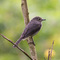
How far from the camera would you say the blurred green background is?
8.97 feet

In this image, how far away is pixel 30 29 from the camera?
89.9 inches

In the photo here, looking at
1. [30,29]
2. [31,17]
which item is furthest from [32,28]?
[31,17]

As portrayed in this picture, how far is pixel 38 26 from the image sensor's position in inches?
96.3

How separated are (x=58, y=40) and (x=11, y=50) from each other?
2.06 ft

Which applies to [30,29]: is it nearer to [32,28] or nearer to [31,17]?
[32,28]

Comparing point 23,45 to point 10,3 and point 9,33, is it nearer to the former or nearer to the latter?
point 9,33

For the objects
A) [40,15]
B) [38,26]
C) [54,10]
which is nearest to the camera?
[38,26]

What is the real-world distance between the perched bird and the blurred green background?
0.12 meters

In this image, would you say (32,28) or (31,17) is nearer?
(32,28)

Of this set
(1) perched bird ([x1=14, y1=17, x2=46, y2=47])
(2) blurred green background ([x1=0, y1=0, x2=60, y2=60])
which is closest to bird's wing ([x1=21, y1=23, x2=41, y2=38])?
(1) perched bird ([x1=14, y1=17, x2=46, y2=47])

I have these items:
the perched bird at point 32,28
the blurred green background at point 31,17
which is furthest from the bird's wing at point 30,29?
the blurred green background at point 31,17

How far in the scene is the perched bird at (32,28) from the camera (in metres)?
2.14

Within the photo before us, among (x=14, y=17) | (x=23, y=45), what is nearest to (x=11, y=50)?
(x=23, y=45)

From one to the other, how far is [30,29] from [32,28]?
6cm
